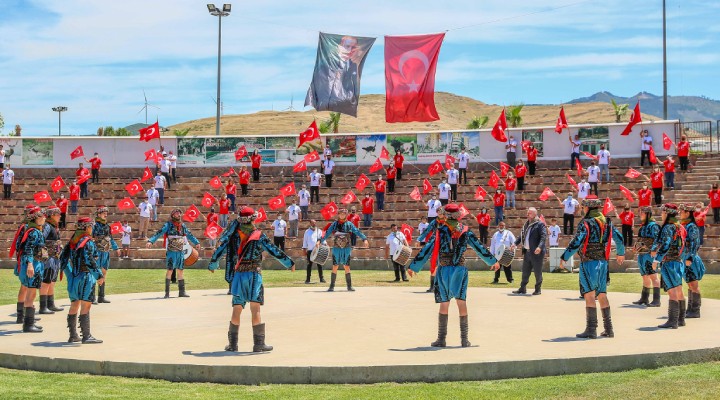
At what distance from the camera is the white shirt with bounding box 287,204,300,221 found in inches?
1499

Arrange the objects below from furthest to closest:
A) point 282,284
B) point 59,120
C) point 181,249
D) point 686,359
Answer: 1. point 59,120
2. point 282,284
3. point 181,249
4. point 686,359

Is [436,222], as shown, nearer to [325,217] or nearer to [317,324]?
[317,324]

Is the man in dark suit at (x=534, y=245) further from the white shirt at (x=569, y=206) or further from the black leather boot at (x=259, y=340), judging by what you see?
the white shirt at (x=569, y=206)

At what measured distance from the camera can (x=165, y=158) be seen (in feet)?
146

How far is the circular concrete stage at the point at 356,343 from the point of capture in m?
12.4

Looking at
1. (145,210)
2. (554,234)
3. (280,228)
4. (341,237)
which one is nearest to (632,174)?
(554,234)

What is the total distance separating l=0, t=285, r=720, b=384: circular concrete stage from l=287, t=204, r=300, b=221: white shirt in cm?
1677

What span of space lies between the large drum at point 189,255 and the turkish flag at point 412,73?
749 inches

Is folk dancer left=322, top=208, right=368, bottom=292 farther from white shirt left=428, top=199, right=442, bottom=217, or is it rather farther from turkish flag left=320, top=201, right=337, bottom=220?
turkish flag left=320, top=201, right=337, bottom=220

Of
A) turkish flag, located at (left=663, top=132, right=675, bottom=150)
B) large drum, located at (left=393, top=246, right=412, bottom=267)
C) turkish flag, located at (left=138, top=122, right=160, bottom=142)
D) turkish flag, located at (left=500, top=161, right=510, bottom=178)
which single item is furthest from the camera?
turkish flag, located at (left=138, top=122, right=160, bottom=142)

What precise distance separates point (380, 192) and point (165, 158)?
36.3 ft

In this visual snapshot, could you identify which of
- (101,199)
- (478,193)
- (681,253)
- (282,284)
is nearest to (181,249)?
(282,284)

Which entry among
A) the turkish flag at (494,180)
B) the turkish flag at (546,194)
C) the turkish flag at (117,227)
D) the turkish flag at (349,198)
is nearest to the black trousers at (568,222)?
the turkish flag at (546,194)

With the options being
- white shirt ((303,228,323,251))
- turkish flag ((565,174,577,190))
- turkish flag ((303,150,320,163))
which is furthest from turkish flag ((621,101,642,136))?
white shirt ((303,228,323,251))
